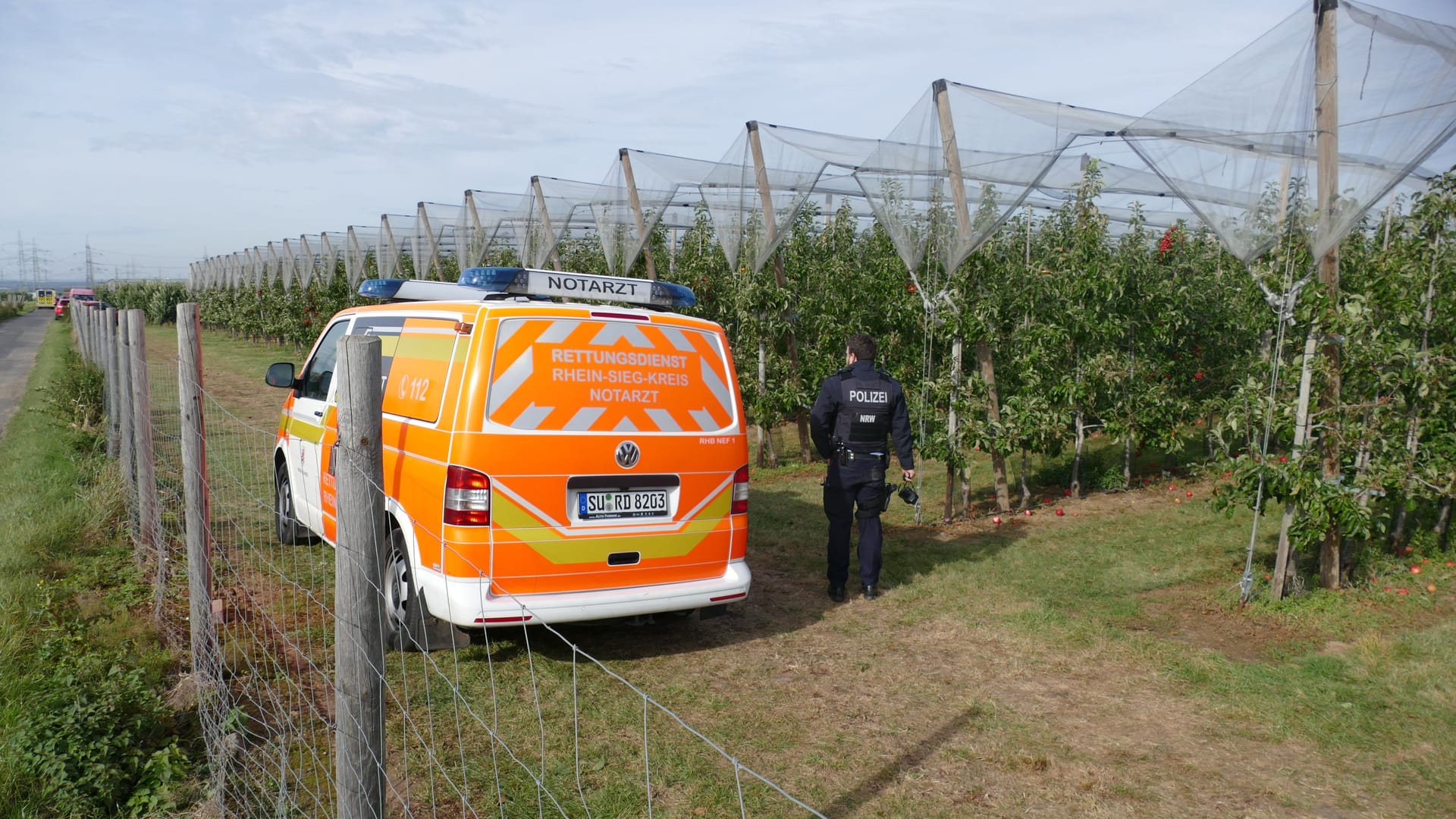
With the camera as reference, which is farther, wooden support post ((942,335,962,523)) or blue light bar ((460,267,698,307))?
wooden support post ((942,335,962,523))

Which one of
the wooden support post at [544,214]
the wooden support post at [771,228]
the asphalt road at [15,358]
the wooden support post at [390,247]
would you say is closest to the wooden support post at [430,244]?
the wooden support post at [390,247]

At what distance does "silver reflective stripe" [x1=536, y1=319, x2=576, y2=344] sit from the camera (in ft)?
15.2

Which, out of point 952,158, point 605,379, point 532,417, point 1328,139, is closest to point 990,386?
point 952,158

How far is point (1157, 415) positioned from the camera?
8898mm

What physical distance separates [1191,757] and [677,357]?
300 cm

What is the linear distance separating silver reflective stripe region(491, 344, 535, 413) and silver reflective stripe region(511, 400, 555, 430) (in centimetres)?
11

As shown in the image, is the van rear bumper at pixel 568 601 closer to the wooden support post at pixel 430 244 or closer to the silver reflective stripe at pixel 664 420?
the silver reflective stripe at pixel 664 420

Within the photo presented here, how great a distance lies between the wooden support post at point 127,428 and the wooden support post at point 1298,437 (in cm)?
669

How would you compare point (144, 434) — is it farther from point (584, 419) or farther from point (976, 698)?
point (976, 698)

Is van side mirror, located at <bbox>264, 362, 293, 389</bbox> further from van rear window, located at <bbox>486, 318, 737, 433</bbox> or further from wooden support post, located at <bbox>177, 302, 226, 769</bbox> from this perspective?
van rear window, located at <bbox>486, 318, 737, 433</bbox>

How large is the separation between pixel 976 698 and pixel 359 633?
128 inches

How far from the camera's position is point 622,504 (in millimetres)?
4730

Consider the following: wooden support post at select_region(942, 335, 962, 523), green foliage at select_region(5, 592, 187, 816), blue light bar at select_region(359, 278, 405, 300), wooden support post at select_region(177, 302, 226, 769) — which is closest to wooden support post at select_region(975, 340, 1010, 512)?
wooden support post at select_region(942, 335, 962, 523)

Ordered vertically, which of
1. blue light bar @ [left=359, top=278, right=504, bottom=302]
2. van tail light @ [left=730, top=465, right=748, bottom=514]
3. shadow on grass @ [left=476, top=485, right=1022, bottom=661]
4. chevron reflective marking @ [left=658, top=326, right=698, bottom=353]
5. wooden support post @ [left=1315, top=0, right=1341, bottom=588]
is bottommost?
shadow on grass @ [left=476, top=485, right=1022, bottom=661]
